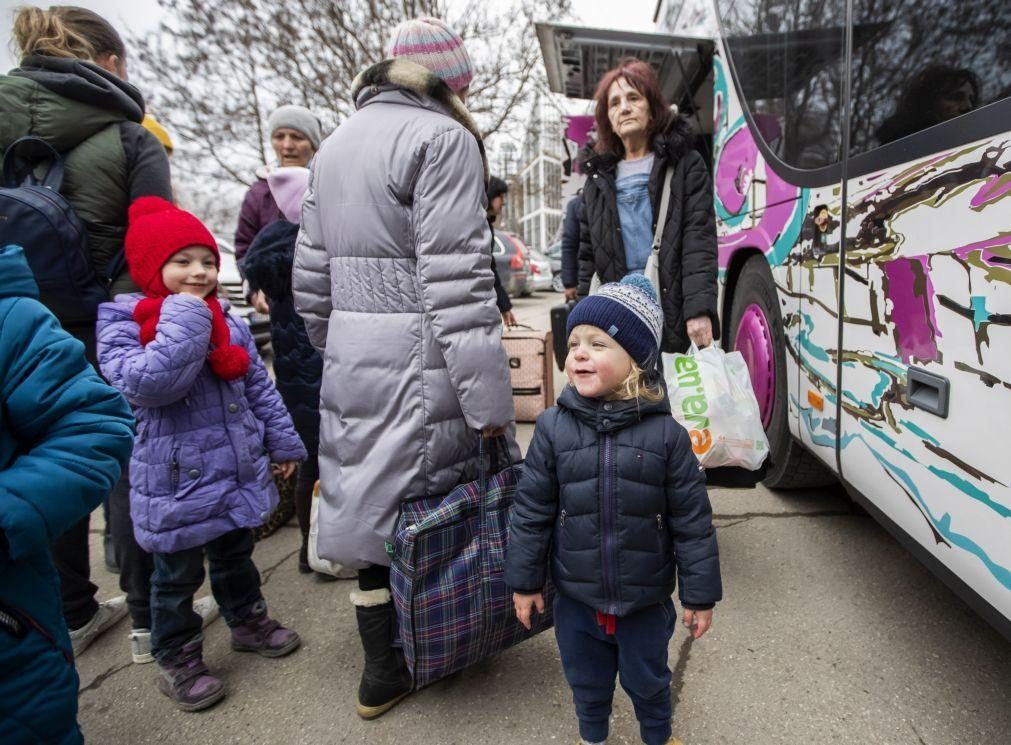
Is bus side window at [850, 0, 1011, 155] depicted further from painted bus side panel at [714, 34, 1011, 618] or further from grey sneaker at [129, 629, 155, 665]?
grey sneaker at [129, 629, 155, 665]

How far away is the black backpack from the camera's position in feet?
6.32

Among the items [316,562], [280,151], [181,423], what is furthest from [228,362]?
[280,151]

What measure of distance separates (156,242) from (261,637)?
4.55 feet

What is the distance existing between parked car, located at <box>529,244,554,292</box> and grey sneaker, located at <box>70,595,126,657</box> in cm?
1309

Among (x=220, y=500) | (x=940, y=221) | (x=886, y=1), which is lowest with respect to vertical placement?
(x=220, y=500)

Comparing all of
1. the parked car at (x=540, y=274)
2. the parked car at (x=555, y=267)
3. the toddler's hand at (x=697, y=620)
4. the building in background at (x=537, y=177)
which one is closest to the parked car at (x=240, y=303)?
the building in background at (x=537, y=177)

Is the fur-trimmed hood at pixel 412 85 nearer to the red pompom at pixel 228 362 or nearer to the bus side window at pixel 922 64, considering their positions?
the red pompom at pixel 228 362

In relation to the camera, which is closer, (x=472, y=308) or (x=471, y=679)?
(x=472, y=308)

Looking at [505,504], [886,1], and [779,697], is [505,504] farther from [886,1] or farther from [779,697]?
[886,1]

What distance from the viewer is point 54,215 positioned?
1978 millimetres

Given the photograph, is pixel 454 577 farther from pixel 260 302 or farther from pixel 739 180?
pixel 739 180

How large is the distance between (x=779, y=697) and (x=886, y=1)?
6.73 ft

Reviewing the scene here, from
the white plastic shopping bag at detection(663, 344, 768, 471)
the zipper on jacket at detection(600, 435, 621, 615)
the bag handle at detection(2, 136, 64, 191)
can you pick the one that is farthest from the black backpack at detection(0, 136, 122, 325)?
the white plastic shopping bag at detection(663, 344, 768, 471)

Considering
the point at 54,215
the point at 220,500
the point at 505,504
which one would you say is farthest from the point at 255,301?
the point at 505,504
